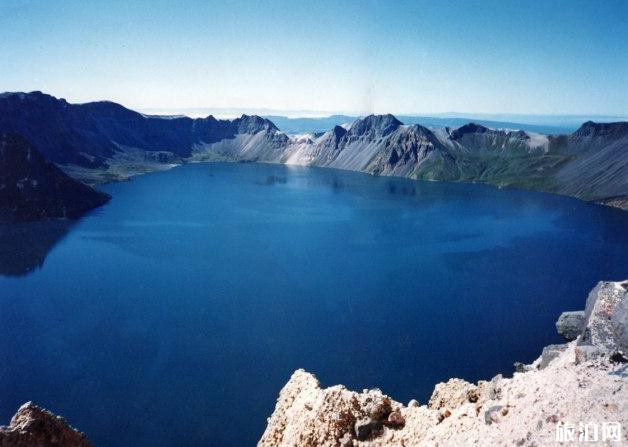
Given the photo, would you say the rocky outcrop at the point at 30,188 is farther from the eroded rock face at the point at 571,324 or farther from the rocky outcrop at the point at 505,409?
the eroded rock face at the point at 571,324

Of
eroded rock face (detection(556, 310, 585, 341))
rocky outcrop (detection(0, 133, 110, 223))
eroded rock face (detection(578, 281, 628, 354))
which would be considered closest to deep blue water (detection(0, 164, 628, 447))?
rocky outcrop (detection(0, 133, 110, 223))

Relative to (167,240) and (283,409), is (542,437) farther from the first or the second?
(167,240)

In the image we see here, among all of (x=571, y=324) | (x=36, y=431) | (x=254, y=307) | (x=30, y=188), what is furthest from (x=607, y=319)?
(x=30, y=188)

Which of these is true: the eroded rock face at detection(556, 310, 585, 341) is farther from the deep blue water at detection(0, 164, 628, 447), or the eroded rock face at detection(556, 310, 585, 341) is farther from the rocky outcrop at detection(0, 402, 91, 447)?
the rocky outcrop at detection(0, 402, 91, 447)

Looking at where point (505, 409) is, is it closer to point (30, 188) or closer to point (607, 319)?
point (607, 319)

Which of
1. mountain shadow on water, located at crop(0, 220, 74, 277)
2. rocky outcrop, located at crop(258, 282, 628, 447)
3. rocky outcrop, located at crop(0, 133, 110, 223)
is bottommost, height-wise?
mountain shadow on water, located at crop(0, 220, 74, 277)

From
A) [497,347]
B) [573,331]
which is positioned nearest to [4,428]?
[573,331]
